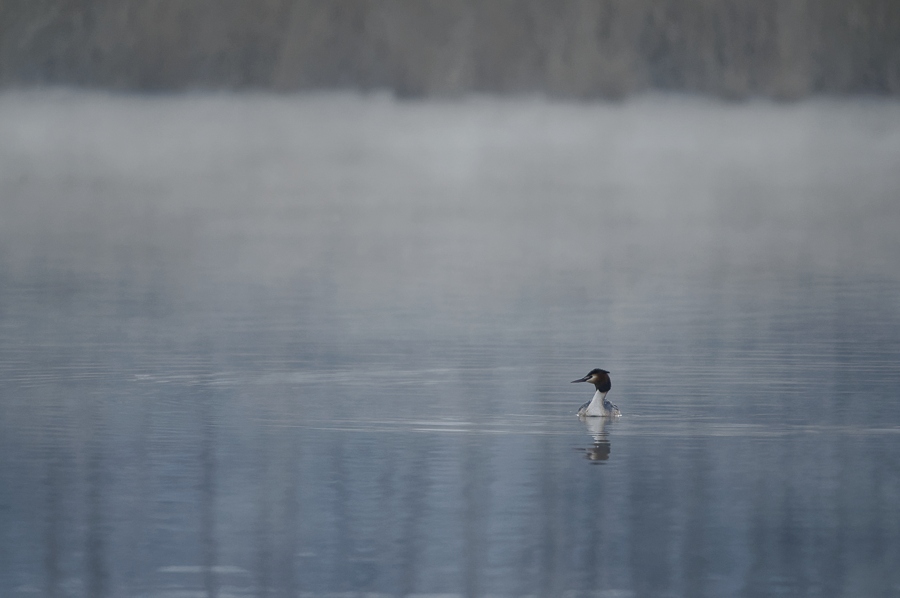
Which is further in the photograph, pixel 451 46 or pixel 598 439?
pixel 451 46

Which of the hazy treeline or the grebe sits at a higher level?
the hazy treeline

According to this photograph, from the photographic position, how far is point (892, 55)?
91438mm

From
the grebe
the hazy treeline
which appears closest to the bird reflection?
the grebe

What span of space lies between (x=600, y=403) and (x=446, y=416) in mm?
1027

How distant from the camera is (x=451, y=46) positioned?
332 ft

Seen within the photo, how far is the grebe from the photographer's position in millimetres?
13555

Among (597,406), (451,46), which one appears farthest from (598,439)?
(451,46)

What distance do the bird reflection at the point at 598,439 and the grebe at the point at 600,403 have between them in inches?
1.4

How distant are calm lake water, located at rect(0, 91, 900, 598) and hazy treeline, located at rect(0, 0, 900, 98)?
56174 millimetres

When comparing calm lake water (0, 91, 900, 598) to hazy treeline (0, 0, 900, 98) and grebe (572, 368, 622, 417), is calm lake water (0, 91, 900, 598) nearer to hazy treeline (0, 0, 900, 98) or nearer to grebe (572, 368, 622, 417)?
grebe (572, 368, 622, 417)

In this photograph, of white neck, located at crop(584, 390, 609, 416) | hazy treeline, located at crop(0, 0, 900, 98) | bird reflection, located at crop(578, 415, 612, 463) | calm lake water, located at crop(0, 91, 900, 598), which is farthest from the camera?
hazy treeline, located at crop(0, 0, 900, 98)

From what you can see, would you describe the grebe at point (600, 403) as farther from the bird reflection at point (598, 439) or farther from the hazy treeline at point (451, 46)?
the hazy treeline at point (451, 46)

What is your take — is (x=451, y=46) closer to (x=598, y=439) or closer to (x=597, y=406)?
(x=597, y=406)

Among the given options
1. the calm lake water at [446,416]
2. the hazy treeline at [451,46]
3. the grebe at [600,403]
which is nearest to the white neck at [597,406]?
the grebe at [600,403]
